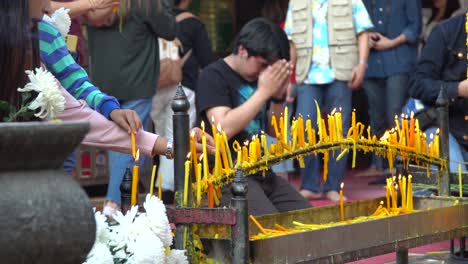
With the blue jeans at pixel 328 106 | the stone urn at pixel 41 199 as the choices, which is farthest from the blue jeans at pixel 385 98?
the stone urn at pixel 41 199

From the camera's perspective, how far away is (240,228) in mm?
4008

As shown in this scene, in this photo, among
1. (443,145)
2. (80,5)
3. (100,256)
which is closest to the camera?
(100,256)

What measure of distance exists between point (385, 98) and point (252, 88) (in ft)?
14.5

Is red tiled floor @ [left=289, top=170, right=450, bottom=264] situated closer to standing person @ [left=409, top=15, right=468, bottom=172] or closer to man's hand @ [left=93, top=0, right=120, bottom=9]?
standing person @ [left=409, top=15, right=468, bottom=172]

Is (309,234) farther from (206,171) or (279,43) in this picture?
(279,43)

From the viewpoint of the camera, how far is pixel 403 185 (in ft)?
17.8

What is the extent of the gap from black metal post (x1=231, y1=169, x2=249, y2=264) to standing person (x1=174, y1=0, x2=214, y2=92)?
17.3 ft

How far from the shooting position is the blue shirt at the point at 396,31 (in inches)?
404

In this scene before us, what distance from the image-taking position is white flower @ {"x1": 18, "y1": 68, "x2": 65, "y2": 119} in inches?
150

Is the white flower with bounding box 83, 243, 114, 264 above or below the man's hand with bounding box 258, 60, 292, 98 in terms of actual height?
below

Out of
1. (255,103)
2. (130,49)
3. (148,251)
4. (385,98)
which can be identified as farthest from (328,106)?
(148,251)

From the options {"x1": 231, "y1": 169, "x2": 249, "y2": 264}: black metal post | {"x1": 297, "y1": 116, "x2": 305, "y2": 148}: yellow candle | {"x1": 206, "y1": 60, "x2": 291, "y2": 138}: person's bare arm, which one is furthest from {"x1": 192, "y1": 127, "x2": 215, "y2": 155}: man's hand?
{"x1": 206, "y1": 60, "x2": 291, "y2": 138}: person's bare arm

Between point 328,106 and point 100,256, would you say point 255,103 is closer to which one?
point 100,256

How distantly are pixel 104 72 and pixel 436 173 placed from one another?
9.33ft
